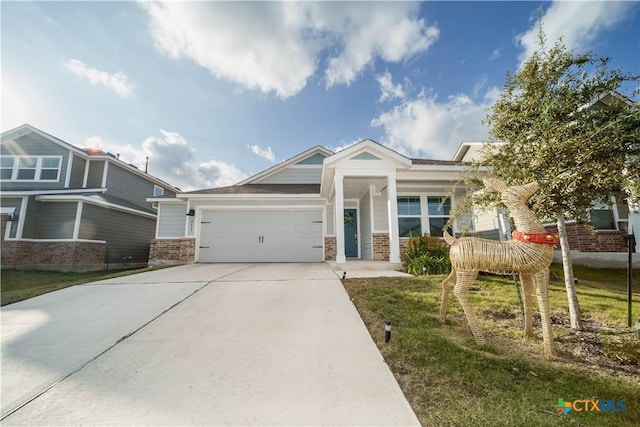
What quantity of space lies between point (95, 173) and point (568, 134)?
18.1m

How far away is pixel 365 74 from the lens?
9.93m

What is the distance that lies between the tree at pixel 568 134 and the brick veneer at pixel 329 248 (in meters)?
7.31

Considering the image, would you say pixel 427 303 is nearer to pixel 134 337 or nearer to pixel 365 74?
pixel 134 337

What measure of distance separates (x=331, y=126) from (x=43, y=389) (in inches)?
476

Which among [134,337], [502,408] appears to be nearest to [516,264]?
[502,408]

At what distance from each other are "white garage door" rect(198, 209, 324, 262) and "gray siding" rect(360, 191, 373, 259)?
6.04ft

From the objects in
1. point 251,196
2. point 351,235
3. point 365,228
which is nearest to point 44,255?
point 251,196

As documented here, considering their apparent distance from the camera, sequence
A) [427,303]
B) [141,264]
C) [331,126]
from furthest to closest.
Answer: [141,264]
[331,126]
[427,303]

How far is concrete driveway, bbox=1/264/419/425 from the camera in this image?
1679 millimetres

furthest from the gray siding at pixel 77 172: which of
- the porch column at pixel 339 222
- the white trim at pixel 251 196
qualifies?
the porch column at pixel 339 222

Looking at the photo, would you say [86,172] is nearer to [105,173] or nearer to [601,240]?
[105,173]

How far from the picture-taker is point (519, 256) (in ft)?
7.90

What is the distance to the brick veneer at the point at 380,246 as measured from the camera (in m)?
8.99

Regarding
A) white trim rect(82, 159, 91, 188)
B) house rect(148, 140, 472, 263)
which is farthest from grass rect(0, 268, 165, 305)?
white trim rect(82, 159, 91, 188)
